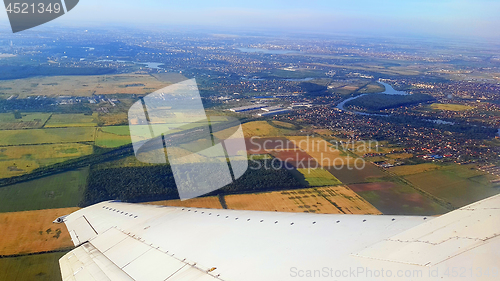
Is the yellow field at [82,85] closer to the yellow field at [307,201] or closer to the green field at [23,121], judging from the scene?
the green field at [23,121]

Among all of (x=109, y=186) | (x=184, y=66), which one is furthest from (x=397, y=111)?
(x=184, y=66)

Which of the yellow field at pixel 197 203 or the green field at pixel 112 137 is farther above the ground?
the green field at pixel 112 137

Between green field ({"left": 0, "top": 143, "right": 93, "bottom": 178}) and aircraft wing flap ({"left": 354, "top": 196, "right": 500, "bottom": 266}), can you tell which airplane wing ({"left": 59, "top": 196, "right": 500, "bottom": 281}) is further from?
green field ({"left": 0, "top": 143, "right": 93, "bottom": 178})

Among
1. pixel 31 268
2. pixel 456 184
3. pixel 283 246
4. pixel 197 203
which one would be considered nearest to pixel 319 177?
pixel 197 203

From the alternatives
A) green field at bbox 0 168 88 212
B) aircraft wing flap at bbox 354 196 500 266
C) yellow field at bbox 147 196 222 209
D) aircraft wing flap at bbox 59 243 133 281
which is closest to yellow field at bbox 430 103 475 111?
yellow field at bbox 147 196 222 209

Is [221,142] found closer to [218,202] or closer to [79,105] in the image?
[218,202]

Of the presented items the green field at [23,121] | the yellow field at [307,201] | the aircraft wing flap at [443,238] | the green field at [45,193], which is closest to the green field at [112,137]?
the green field at [45,193]
